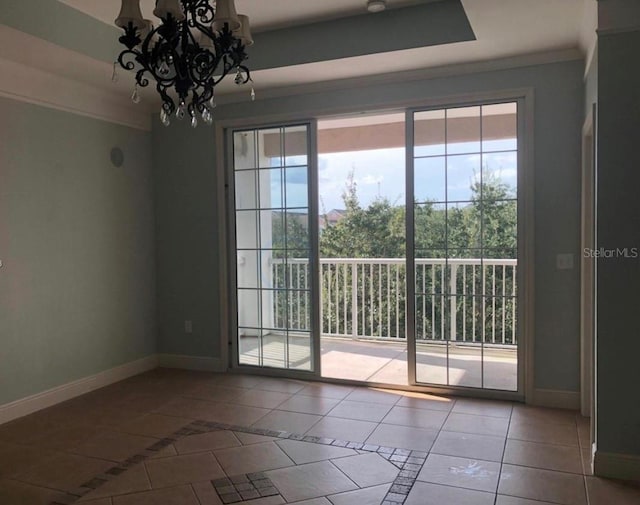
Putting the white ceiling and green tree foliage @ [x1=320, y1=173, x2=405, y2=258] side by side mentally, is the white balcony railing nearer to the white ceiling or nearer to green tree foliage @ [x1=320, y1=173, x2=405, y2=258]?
green tree foliage @ [x1=320, y1=173, x2=405, y2=258]

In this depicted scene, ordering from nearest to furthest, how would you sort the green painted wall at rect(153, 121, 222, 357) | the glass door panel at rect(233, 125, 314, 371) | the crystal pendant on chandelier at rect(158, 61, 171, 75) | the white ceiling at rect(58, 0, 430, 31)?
Answer: the crystal pendant on chandelier at rect(158, 61, 171, 75)
the white ceiling at rect(58, 0, 430, 31)
the glass door panel at rect(233, 125, 314, 371)
the green painted wall at rect(153, 121, 222, 357)

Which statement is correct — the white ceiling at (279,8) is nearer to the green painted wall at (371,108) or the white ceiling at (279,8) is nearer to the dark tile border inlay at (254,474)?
the green painted wall at (371,108)

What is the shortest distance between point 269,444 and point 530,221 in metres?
2.48

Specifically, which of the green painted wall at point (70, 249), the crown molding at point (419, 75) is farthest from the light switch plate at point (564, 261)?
the green painted wall at point (70, 249)

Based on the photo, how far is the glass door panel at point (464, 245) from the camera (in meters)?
4.11

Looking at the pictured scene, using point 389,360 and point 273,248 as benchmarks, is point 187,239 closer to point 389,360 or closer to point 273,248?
point 273,248

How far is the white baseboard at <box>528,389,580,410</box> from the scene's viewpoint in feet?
12.8

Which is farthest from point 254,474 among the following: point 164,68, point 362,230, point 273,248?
point 362,230

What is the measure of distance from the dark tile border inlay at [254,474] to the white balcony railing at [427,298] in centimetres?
136

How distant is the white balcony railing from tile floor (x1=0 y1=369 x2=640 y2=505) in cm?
60

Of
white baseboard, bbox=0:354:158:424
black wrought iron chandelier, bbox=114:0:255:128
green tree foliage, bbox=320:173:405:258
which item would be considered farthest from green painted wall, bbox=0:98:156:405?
green tree foliage, bbox=320:173:405:258

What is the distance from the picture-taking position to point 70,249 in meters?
4.38

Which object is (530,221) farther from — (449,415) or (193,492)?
(193,492)

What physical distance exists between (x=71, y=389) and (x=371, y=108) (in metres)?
3.40
